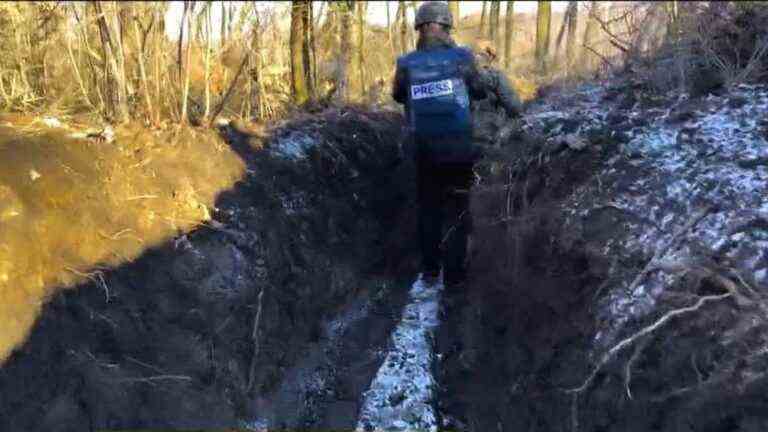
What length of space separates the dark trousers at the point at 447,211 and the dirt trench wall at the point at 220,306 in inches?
23.1

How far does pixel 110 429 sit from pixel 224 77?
4112 mm

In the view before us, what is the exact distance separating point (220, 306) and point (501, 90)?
256 cm

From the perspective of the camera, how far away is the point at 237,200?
5.50 metres

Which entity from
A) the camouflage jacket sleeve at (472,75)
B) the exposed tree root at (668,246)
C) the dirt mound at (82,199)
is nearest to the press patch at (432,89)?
the camouflage jacket sleeve at (472,75)

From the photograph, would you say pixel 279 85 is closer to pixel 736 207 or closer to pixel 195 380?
pixel 195 380

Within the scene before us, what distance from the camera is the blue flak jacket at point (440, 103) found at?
5551 millimetres

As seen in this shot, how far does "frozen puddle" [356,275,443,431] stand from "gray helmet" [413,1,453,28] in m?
2.14

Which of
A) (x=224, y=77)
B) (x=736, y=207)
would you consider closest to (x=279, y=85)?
(x=224, y=77)

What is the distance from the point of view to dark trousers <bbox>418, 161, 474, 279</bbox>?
595cm

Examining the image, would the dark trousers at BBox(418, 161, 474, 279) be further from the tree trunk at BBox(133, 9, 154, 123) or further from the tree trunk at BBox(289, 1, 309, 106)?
the tree trunk at BBox(289, 1, 309, 106)

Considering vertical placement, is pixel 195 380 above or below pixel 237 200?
below

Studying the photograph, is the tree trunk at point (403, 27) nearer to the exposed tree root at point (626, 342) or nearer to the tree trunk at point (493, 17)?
the tree trunk at point (493, 17)

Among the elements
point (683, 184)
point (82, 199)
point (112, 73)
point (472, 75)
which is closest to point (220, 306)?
point (82, 199)

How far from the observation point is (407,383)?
4855mm
